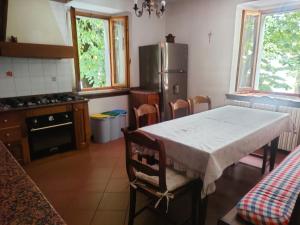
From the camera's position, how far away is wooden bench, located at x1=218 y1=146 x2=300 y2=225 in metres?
1.17

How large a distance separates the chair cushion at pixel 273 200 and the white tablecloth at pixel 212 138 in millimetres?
240

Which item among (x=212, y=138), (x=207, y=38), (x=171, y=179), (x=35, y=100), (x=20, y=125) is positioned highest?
(x=207, y=38)

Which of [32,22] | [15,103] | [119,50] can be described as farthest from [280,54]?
[15,103]

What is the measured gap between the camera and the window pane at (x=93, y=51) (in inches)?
149

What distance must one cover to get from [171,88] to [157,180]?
2.68 metres

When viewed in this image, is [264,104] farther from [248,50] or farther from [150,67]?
[150,67]

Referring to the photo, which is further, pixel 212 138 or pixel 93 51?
pixel 93 51

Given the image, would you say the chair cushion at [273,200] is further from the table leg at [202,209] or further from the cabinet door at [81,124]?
the cabinet door at [81,124]

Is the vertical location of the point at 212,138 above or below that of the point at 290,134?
above

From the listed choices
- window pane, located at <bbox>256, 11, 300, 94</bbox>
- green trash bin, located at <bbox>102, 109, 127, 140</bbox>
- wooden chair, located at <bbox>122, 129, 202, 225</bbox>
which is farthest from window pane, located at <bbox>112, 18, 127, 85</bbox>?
wooden chair, located at <bbox>122, 129, 202, 225</bbox>

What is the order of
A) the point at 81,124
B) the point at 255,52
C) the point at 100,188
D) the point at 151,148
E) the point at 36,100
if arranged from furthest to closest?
the point at 255,52, the point at 81,124, the point at 36,100, the point at 100,188, the point at 151,148

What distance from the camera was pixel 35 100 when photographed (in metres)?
3.01

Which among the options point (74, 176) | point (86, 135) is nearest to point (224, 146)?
point (74, 176)

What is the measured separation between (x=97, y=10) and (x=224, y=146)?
3.40m
